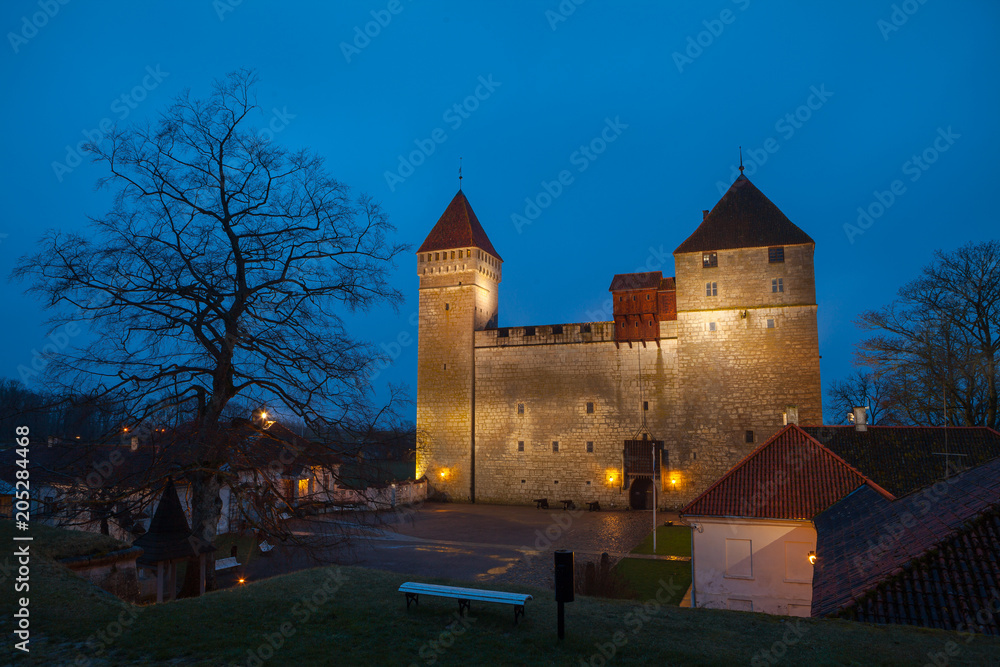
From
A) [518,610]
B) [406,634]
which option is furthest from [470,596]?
[406,634]

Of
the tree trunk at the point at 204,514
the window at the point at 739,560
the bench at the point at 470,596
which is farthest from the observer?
the window at the point at 739,560

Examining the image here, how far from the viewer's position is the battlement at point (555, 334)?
2814 centimetres

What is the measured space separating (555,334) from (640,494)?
28.2 ft

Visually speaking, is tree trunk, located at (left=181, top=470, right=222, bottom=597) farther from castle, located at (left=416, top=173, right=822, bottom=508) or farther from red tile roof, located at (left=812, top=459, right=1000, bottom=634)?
castle, located at (left=416, top=173, right=822, bottom=508)

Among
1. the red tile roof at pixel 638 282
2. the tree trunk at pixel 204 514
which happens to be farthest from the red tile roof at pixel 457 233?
the tree trunk at pixel 204 514

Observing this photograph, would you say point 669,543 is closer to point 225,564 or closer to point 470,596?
point 225,564

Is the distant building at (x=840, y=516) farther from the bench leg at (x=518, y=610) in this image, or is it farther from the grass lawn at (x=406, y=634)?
the bench leg at (x=518, y=610)

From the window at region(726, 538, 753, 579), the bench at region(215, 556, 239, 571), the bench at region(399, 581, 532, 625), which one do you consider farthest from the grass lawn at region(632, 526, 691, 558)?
the bench at region(399, 581, 532, 625)

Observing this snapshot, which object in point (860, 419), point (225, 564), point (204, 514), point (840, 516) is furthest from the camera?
point (860, 419)

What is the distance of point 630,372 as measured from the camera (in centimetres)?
2770

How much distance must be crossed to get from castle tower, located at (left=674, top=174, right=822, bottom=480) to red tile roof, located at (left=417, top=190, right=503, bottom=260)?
10642 millimetres

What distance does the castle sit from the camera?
82.6 ft

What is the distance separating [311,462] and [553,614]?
14.0 ft

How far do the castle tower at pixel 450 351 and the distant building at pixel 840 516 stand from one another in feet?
57.0
